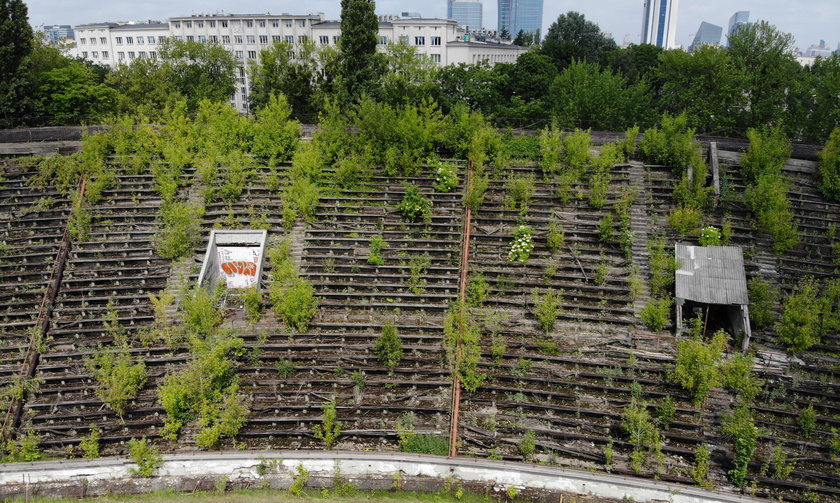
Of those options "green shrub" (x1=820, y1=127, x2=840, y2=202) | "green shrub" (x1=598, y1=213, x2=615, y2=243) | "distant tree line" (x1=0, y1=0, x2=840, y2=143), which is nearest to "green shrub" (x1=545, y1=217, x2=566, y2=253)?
"green shrub" (x1=598, y1=213, x2=615, y2=243)

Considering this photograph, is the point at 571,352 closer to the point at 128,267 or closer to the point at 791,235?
the point at 791,235

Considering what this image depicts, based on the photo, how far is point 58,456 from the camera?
36.0 feet

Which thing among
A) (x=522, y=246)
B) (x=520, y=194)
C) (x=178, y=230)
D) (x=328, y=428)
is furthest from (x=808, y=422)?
(x=178, y=230)

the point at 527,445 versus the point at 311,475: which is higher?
the point at 527,445

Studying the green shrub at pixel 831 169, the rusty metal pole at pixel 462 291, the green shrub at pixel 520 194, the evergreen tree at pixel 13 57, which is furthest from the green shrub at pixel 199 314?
the green shrub at pixel 831 169

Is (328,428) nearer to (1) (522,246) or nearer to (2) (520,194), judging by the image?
(1) (522,246)

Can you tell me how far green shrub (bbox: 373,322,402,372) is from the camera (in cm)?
1210

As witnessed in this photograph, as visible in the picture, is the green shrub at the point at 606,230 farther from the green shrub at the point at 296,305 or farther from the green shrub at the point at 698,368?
the green shrub at the point at 296,305

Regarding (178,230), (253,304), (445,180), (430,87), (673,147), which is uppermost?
(430,87)

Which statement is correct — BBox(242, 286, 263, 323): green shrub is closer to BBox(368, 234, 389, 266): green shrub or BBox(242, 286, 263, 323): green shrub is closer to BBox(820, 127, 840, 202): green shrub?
BBox(368, 234, 389, 266): green shrub

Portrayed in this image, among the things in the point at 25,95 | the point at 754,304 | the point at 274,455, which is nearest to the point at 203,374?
the point at 274,455

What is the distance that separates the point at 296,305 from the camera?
13.0 metres

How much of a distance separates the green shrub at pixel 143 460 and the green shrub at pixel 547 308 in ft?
29.6

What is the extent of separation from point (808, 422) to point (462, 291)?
7.97m
